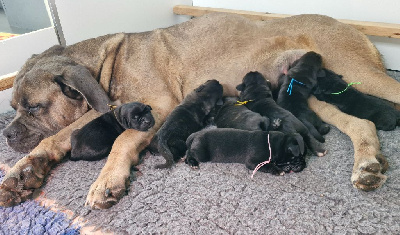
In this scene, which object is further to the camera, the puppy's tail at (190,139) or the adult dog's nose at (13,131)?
the adult dog's nose at (13,131)

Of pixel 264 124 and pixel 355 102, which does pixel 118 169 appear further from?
pixel 355 102

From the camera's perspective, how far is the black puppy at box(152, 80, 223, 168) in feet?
8.55

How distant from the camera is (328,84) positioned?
2992 mm

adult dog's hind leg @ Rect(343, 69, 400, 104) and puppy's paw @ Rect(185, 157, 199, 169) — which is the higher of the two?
adult dog's hind leg @ Rect(343, 69, 400, 104)

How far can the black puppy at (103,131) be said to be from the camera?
268cm

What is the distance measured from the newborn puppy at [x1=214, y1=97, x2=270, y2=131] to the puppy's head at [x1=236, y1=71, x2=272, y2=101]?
A: 0.11m

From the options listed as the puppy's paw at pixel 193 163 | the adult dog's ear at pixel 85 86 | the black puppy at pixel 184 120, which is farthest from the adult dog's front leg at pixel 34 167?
the puppy's paw at pixel 193 163

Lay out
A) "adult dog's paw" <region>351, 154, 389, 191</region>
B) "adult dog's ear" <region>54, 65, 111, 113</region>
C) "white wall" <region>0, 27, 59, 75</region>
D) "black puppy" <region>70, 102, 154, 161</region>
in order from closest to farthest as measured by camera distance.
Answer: "adult dog's paw" <region>351, 154, 389, 191</region> → "black puppy" <region>70, 102, 154, 161</region> → "adult dog's ear" <region>54, 65, 111, 113</region> → "white wall" <region>0, 27, 59, 75</region>

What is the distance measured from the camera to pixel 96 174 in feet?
8.67

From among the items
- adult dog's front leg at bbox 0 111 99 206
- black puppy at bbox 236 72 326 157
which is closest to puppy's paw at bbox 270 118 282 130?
black puppy at bbox 236 72 326 157

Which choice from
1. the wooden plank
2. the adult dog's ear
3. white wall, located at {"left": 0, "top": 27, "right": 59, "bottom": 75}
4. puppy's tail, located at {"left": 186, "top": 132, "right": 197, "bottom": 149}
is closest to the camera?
puppy's tail, located at {"left": 186, "top": 132, "right": 197, "bottom": 149}

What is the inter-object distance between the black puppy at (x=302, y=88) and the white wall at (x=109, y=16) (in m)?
2.46

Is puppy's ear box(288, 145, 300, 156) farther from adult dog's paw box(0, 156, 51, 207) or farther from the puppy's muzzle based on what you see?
the puppy's muzzle

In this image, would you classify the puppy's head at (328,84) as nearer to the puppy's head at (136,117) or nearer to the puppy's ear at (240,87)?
the puppy's ear at (240,87)
